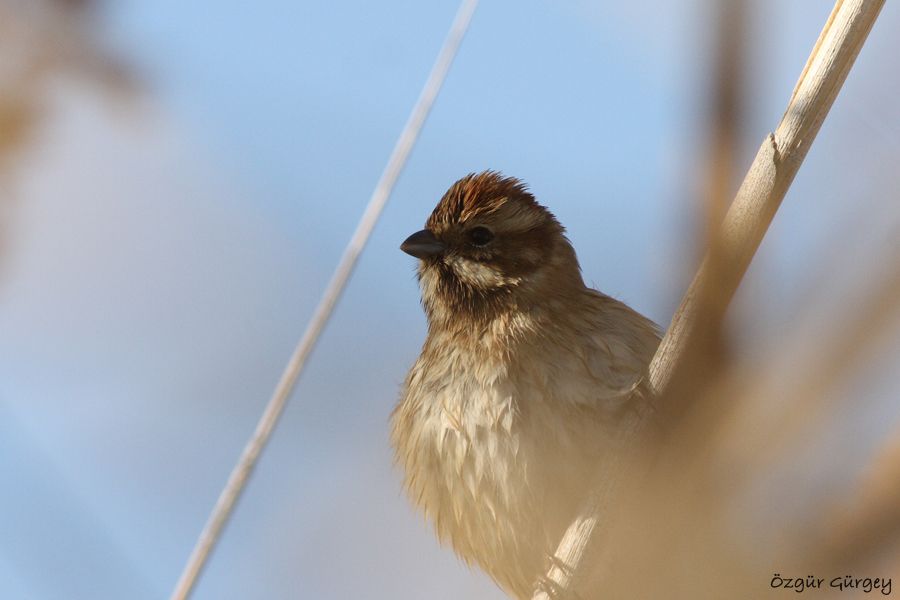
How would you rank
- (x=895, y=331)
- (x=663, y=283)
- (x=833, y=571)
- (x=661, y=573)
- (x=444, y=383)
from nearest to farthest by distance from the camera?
(x=895, y=331) → (x=833, y=571) → (x=663, y=283) → (x=661, y=573) → (x=444, y=383)

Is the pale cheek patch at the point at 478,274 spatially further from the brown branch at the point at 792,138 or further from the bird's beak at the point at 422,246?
the brown branch at the point at 792,138

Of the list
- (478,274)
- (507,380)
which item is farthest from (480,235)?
(507,380)

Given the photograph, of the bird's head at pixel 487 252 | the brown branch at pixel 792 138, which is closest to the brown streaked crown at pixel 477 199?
the bird's head at pixel 487 252

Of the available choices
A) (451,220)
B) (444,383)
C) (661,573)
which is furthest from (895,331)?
(451,220)

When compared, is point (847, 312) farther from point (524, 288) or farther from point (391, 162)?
point (524, 288)

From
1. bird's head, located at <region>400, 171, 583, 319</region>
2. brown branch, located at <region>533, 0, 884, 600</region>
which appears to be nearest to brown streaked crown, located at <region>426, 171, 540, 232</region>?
bird's head, located at <region>400, 171, 583, 319</region>

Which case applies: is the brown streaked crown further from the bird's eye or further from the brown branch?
the brown branch

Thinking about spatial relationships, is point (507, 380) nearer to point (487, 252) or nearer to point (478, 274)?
point (478, 274)
